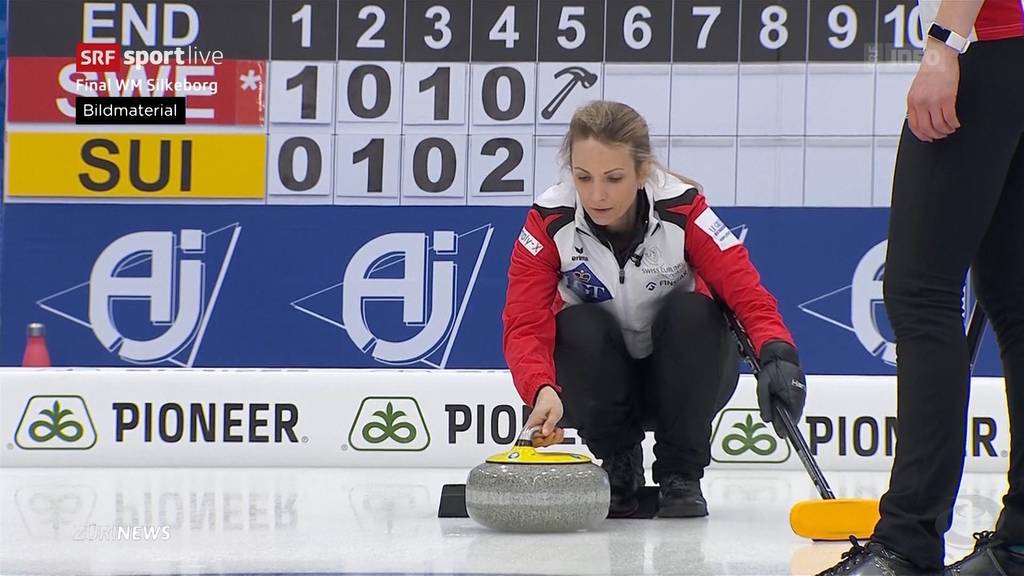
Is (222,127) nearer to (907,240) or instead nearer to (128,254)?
(128,254)

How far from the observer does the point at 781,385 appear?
5.75 ft

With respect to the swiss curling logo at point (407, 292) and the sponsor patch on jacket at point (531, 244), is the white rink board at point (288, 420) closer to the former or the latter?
Result: the swiss curling logo at point (407, 292)

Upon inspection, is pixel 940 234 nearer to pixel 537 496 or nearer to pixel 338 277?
pixel 537 496

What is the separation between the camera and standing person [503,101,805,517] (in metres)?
1.93

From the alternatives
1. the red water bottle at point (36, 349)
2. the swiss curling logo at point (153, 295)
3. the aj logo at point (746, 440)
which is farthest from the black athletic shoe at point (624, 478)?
the red water bottle at point (36, 349)

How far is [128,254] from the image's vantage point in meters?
3.40

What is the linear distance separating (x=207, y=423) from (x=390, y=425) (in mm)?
412

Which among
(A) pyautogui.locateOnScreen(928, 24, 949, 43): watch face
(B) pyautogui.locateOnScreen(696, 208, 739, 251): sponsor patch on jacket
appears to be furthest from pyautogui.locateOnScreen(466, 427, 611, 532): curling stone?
(A) pyautogui.locateOnScreen(928, 24, 949, 43): watch face

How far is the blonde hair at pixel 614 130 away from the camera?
1.92 meters

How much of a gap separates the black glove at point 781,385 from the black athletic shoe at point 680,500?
10.6 inches

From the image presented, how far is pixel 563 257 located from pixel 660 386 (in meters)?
0.25

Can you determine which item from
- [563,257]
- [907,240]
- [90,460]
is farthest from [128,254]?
[907,240]

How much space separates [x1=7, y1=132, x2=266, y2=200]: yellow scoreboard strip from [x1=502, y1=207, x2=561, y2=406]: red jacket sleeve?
5.23 ft

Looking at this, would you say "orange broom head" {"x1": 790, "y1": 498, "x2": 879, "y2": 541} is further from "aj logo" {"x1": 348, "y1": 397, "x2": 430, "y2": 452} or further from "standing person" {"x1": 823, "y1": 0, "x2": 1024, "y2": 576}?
"aj logo" {"x1": 348, "y1": 397, "x2": 430, "y2": 452}
